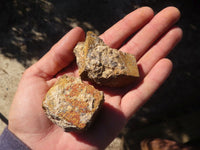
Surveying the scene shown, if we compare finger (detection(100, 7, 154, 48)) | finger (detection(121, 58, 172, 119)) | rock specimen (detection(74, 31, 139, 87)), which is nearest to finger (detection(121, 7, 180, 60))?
finger (detection(100, 7, 154, 48))

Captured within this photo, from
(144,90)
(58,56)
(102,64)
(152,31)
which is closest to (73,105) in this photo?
(102,64)

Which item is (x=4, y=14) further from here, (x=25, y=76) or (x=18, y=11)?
(x=25, y=76)

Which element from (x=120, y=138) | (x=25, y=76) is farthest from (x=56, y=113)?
(x=120, y=138)

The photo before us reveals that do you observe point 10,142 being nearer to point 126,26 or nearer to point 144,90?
point 144,90

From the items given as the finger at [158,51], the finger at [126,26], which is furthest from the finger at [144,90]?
the finger at [126,26]

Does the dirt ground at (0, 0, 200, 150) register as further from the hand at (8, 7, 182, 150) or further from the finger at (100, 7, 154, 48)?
the hand at (8, 7, 182, 150)
